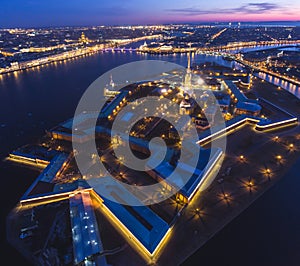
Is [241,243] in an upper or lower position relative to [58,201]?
lower

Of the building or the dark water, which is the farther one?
the building

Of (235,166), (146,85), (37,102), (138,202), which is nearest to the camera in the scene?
(138,202)

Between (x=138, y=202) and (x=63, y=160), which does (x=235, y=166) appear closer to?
(x=138, y=202)

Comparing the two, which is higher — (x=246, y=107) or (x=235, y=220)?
(x=246, y=107)

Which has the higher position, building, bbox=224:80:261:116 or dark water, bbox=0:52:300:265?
building, bbox=224:80:261:116

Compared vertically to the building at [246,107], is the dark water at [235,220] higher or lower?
lower

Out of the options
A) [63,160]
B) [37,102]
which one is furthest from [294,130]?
[37,102]

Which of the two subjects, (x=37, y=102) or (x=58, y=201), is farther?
(x=37, y=102)

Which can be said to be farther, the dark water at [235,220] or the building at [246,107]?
the building at [246,107]

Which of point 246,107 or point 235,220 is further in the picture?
point 246,107

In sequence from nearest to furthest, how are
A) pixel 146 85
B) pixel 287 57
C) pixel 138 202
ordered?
1. pixel 138 202
2. pixel 146 85
3. pixel 287 57
